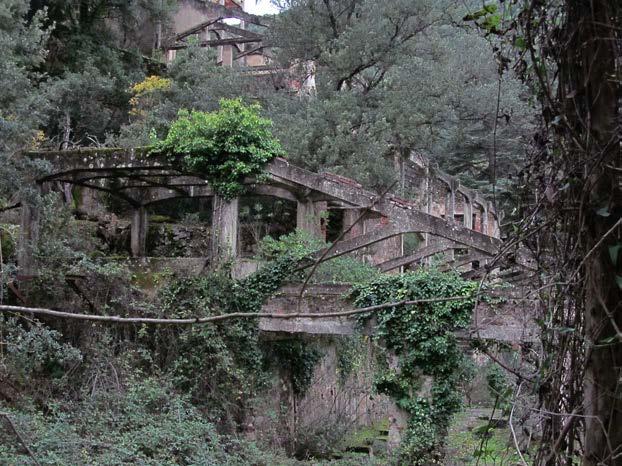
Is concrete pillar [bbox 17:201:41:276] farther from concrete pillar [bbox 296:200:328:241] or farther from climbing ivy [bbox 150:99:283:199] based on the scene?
concrete pillar [bbox 296:200:328:241]

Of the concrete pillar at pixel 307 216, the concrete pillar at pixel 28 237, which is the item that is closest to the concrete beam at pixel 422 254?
the concrete pillar at pixel 307 216

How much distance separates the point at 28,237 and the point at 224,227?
4.09m

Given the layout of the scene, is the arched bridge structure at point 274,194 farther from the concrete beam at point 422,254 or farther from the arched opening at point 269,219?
the arched opening at point 269,219

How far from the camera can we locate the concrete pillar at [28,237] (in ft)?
46.0

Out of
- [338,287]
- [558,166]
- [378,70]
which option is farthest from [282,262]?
[558,166]

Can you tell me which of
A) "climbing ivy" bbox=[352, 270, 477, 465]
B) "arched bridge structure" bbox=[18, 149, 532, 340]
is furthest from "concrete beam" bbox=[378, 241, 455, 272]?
"climbing ivy" bbox=[352, 270, 477, 465]

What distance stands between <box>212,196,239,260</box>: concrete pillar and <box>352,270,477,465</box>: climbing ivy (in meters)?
3.01

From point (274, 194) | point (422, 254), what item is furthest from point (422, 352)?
point (274, 194)

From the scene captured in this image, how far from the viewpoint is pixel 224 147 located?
46.5 ft

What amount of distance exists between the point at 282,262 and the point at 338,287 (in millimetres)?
1284

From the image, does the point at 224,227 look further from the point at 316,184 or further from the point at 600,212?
the point at 600,212

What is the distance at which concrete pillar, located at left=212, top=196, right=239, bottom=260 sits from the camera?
1456 centimetres

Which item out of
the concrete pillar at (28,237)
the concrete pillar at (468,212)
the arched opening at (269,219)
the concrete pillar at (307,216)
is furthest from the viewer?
the concrete pillar at (468,212)

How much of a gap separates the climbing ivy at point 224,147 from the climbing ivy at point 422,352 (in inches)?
134
